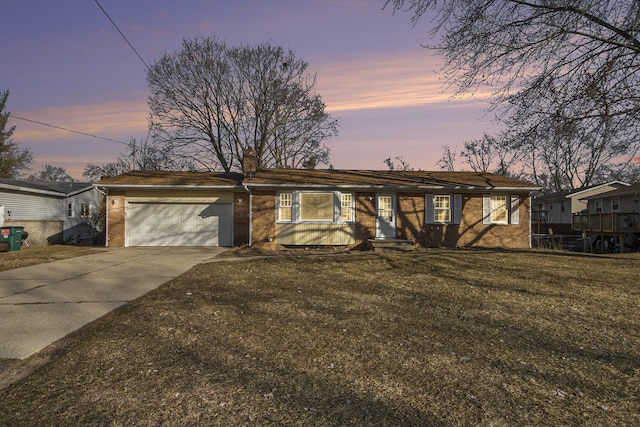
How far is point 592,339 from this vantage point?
493 cm

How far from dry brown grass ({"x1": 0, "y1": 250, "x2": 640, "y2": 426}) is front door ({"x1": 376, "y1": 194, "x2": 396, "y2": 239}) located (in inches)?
355

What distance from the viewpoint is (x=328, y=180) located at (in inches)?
681

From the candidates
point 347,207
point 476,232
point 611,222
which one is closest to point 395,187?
point 347,207

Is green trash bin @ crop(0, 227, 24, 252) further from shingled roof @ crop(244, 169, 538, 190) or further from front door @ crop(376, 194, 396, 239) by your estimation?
front door @ crop(376, 194, 396, 239)

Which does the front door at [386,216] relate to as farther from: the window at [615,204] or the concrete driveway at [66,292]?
the window at [615,204]

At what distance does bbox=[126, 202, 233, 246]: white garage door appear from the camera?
58.0 feet

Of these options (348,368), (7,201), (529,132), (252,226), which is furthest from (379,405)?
(7,201)

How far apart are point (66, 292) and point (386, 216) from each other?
1238 cm

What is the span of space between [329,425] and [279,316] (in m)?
3.11

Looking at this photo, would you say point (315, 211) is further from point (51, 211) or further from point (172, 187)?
point (51, 211)

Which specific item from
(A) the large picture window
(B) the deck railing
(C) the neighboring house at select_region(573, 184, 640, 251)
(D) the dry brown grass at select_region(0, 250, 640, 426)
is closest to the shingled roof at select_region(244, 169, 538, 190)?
(A) the large picture window

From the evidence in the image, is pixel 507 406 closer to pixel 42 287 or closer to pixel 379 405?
pixel 379 405

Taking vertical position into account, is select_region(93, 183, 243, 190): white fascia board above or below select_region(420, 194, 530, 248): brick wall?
above

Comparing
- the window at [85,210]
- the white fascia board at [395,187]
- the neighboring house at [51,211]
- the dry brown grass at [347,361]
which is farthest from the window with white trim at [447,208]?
the window at [85,210]
